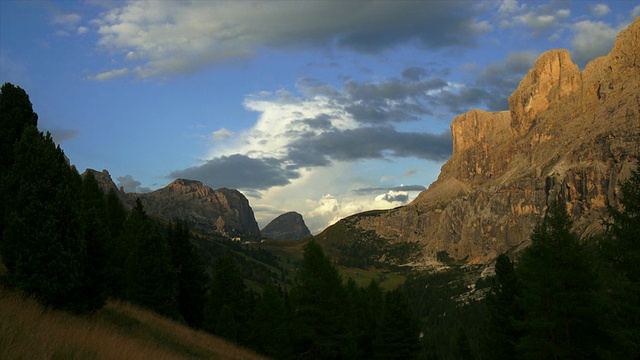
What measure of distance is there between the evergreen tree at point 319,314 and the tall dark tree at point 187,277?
16904mm

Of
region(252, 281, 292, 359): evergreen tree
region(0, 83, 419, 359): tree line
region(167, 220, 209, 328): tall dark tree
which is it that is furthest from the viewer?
region(252, 281, 292, 359): evergreen tree

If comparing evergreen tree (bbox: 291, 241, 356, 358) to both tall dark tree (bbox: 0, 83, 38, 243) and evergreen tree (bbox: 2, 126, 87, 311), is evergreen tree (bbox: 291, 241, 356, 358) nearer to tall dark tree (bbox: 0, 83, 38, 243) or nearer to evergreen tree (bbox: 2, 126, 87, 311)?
evergreen tree (bbox: 2, 126, 87, 311)

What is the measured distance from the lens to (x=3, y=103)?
23.8 meters

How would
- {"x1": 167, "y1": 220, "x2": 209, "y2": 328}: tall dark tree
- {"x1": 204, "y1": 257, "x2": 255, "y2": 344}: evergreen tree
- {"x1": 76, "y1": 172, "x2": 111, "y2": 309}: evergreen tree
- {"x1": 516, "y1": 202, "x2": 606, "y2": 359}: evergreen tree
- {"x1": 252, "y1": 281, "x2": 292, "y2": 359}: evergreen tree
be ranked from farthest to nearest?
1. {"x1": 252, "y1": 281, "x2": 292, "y2": 359}: evergreen tree
2. {"x1": 167, "y1": 220, "x2": 209, "y2": 328}: tall dark tree
3. {"x1": 204, "y1": 257, "x2": 255, "y2": 344}: evergreen tree
4. {"x1": 516, "y1": 202, "x2": 606, "y2": 359}: evergreen tree
5. {"x1": 76, "y1": 172, "x2": 111, "y2": 309}: evergreen tree

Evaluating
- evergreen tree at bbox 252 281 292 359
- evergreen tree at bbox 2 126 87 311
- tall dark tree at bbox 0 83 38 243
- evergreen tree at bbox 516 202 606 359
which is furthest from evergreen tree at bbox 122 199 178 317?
evergreen tree at bbox 516 202 606 359

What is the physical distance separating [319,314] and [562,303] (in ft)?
54.4

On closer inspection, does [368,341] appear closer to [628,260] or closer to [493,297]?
[493,297]

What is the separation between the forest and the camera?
53.9 feet

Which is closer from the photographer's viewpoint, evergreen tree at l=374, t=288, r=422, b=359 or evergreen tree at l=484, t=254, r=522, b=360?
evergreen tree at l=484, t=254, r=522, b=360

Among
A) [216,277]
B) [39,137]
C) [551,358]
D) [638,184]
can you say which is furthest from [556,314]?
[216,277]

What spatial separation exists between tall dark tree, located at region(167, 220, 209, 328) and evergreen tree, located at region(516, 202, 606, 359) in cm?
3329

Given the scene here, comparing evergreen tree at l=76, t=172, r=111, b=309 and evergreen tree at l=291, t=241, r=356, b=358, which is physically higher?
evergreen tree at l=76, t=172, r=111, b=309

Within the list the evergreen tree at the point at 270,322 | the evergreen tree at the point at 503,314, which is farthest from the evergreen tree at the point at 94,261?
the evergreen tree at the point at 270,322

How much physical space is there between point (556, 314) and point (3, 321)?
25621 millimetres
